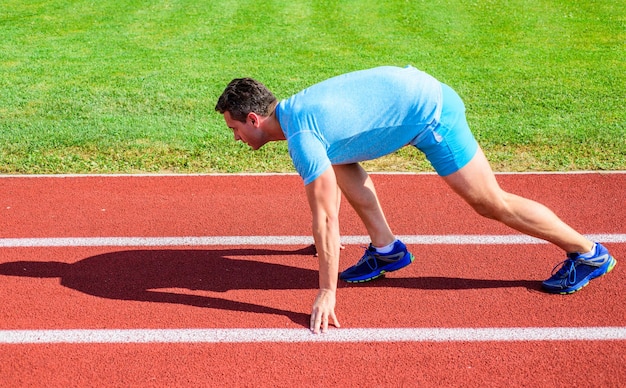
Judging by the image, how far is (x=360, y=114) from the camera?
4.61 meters

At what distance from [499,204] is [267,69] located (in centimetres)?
716

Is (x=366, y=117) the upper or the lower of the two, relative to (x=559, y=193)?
upper

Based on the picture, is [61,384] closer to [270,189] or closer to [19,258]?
[19,258]

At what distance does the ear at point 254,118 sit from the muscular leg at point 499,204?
49.0 inches

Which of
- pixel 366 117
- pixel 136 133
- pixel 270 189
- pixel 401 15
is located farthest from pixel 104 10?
pixel 366 117

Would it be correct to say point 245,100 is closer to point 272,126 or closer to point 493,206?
point 272,126

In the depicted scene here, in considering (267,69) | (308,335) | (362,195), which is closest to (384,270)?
(362,195)

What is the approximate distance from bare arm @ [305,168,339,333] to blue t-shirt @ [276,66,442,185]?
125 millimetres

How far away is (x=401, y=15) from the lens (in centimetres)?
1452

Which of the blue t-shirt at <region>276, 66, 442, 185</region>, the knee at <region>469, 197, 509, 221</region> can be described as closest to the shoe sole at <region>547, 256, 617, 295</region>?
the knee at <region>469, 197, 509, 221</region>

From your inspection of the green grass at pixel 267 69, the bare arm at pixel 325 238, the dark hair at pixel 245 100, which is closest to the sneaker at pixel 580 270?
the bare arm at pixel 325 238

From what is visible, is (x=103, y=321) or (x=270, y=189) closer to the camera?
(x=103, y=321)

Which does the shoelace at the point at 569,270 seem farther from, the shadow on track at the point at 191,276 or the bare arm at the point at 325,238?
the bare arm at the point at 325,238

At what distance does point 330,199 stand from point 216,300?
52.5 inches
